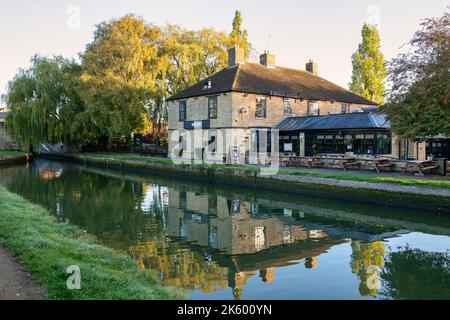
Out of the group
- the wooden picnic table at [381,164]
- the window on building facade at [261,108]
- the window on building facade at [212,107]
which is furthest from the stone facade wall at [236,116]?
the wooden picnic table at [381,164]

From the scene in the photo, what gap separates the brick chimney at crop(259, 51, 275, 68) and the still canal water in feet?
60.1

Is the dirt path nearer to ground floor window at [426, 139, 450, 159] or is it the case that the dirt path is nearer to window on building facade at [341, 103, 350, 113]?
ground floor window at [426, 139, 450, 159]

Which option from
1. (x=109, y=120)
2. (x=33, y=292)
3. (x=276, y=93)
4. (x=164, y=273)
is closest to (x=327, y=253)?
(x=164, y=273)

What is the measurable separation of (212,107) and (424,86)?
17.1 m

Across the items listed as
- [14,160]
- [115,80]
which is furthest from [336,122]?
[14,160]

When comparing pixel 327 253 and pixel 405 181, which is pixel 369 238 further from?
pixel 405 181

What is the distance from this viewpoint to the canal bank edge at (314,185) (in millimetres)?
15264

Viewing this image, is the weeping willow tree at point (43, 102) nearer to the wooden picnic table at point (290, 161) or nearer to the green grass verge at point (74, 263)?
the wooden picnic table at point (290, 161)

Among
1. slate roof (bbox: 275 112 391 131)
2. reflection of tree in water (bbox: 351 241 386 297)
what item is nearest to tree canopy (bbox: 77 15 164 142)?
slate roof (bbox: 275 112 391 131)

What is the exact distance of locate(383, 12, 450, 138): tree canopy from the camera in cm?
1634

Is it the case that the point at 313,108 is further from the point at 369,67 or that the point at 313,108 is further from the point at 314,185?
the point at 314,185

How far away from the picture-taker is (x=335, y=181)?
1833cm

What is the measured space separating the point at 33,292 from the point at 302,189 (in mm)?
15548

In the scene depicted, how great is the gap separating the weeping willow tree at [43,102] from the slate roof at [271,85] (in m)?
13.9
